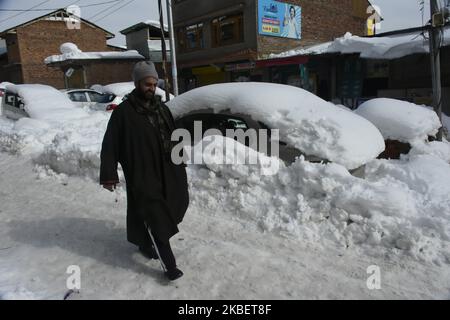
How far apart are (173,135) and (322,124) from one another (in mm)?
2194

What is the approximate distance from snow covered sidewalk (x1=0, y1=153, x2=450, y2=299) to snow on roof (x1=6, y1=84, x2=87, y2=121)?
6.16 m

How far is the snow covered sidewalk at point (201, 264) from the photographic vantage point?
2.92 m

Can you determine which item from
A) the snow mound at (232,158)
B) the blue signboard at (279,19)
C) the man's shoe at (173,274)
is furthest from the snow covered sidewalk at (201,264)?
the blue signboard at (279,19)

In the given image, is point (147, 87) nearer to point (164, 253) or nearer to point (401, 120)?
point (164, 253)

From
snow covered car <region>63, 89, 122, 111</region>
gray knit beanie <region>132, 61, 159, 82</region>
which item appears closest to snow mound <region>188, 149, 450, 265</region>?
gray knit beanie <region>132, 61, 159, 82</region>

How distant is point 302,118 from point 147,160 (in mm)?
2431

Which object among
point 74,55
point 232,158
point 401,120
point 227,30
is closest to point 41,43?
point 74,55

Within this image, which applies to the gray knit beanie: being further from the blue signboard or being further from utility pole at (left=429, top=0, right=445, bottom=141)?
the blue signboard

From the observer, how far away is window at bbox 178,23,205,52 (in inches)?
932

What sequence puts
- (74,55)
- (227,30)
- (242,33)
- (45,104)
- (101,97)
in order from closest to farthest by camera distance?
(45,104) → (101,97) → (242,33) → (227,30) → (74,55)

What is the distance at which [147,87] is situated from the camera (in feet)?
10.1

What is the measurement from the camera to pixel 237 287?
2.96 m

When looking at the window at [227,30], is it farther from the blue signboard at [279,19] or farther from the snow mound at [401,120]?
the snow mound at [401,120]
